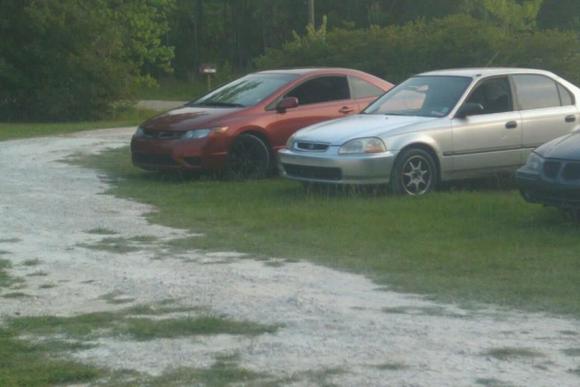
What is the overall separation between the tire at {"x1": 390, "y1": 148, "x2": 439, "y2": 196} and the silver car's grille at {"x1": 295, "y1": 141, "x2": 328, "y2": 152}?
84 cm

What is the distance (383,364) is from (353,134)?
7.17m

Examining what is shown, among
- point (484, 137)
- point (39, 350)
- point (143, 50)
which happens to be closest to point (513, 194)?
point (484, 137)

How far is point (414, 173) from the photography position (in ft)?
43.5

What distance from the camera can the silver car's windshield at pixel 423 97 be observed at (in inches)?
547

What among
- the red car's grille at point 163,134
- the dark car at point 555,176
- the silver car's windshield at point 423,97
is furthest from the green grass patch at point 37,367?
the red car's grille at point 163,134

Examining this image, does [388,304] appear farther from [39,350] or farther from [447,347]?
[39,350]

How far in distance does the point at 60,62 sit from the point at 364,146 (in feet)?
69.1

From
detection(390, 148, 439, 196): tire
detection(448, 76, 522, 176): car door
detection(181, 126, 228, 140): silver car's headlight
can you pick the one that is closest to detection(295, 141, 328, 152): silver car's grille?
detection(390, 148, 439, 196): tire

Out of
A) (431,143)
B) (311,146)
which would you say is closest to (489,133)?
(431,143)

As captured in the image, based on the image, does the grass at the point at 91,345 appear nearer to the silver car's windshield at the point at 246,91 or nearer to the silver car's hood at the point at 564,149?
the silver car's hood at the point at 564,149

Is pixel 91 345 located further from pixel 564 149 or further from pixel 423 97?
pixel 423 97

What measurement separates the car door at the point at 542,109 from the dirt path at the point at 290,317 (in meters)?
5.11

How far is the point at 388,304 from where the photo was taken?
304 inches

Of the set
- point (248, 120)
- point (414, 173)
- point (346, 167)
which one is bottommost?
point (414, 173)
